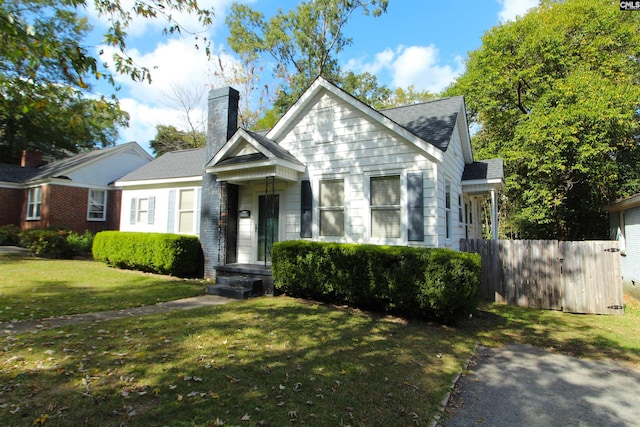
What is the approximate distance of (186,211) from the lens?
497 inches

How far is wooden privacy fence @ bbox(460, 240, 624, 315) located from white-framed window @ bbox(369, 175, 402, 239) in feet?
9.36

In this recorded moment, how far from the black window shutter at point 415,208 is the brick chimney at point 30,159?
89.6 feet

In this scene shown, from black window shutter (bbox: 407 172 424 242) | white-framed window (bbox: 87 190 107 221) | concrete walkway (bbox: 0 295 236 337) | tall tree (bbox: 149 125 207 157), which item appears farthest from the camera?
tall tree (bbox: 149 125 207 157)

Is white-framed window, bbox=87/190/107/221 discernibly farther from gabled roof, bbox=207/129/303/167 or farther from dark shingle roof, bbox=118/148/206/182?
gabled roof, bbox=207/129/303/167

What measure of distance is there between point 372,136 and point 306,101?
2313 mm

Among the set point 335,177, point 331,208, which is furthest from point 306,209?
point 335,177

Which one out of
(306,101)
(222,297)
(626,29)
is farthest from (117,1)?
(626,29)

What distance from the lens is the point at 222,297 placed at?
28.4 feet

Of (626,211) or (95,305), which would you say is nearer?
(95,305)

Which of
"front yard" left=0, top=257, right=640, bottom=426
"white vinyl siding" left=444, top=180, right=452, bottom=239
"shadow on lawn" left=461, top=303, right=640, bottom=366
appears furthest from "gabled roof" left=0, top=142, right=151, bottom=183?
"shadow on lawn" left=461, top=303, right=640, bottom=366

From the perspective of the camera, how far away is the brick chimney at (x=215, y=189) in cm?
1050

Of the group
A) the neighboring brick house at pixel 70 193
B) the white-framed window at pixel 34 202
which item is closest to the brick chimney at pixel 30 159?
the neighboring brick house at pixel 70 193

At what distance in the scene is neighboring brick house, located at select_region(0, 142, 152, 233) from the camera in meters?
18.6

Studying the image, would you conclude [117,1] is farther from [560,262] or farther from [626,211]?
[626,211]
